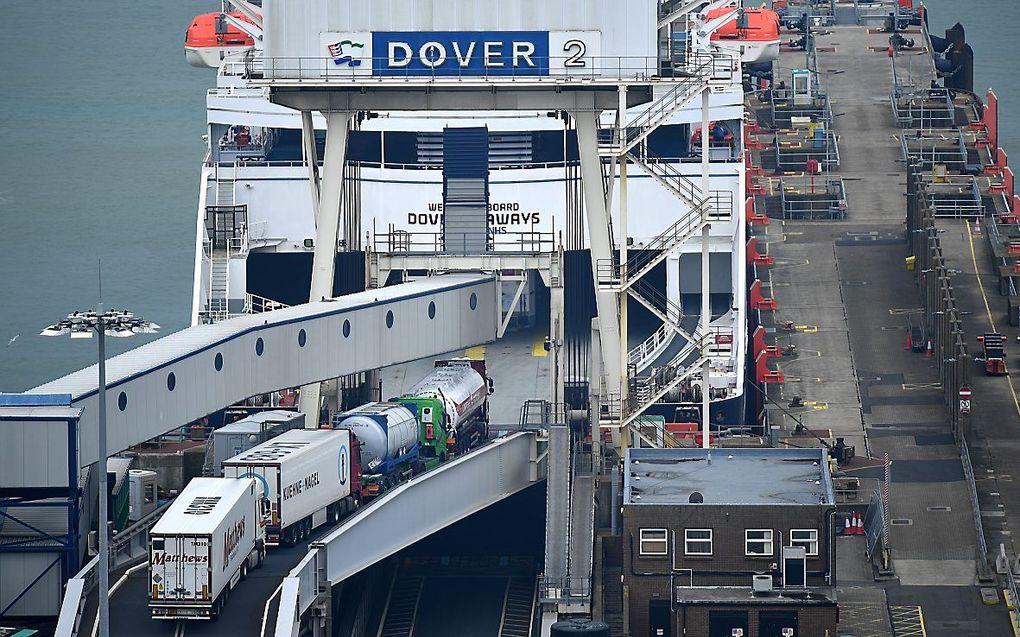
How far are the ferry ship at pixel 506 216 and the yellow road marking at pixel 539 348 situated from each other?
3.69 ft

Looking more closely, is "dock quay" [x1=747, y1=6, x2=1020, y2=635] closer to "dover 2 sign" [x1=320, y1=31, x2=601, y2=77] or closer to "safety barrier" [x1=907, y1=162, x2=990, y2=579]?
"safety barrier" [x1=907, y1=162, x2=990, y2=579]

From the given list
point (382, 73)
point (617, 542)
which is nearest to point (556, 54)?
point (382, 73)

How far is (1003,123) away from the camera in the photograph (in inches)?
6467

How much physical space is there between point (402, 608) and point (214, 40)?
37.1 metres

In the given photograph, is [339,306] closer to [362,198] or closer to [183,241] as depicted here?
[362,198]

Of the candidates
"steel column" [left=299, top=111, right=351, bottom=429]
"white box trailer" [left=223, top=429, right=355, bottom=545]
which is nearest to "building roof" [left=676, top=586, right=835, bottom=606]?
"white box trailer" [left=223, top=429, right=355, bottom=545]

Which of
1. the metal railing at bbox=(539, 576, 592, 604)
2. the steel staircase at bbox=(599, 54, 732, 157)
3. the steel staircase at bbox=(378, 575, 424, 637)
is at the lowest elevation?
the steel staircase at bbox=(378, 575, 424, 637)

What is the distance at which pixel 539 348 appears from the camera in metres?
103

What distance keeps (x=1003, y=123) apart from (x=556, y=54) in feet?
275

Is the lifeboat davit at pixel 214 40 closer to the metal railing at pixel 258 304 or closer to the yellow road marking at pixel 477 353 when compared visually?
the metal railing at pixel 258 304

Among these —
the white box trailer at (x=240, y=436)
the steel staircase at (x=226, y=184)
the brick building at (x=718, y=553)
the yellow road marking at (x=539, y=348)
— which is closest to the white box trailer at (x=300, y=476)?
the white box trailer at (x=240, y=436)

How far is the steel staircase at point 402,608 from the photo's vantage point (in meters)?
84.3

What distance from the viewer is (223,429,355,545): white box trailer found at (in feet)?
244

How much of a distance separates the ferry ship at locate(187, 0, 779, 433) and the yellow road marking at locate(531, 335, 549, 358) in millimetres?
1126
